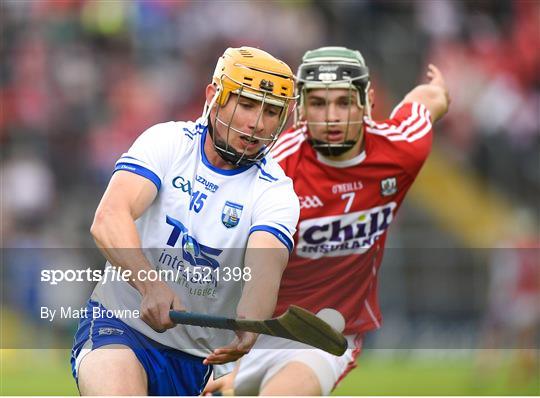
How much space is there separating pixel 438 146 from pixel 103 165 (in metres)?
3.98

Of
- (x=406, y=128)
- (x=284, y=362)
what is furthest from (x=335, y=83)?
(x=284, y=362)

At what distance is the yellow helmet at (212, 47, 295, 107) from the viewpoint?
4.80 meters

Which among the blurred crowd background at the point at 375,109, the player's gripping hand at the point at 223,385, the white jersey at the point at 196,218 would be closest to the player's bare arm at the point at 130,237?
the white jersey at the point at 196,218

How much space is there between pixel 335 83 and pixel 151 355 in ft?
5.98

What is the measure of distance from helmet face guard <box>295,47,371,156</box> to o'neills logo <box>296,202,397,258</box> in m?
0.34

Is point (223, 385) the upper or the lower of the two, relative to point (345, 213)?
lower

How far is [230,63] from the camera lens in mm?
4887

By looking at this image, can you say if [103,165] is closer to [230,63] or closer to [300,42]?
[300,42]

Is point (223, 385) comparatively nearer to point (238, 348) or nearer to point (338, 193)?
point (338, 193)

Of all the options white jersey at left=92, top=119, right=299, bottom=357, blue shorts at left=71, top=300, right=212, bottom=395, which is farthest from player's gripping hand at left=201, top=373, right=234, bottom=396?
white jersey at left=92, top=119, right=299, bottom=357

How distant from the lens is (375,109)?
13500 millimetres

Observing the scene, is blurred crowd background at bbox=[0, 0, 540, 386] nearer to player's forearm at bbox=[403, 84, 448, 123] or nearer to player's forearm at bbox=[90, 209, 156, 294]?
player's forearm at bbox=[403, 84, 448, 123]

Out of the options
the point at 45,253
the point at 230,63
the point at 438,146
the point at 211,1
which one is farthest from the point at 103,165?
the point at 230,63

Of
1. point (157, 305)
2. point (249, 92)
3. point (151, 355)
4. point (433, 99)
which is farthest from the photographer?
point (433, 99)
